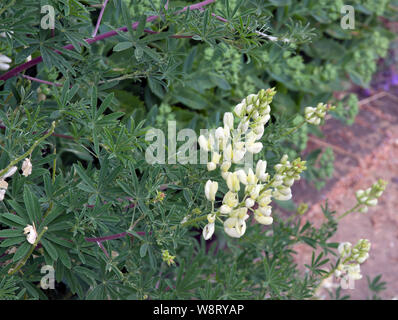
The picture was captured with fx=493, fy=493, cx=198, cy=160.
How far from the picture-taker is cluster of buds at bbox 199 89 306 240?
0.94 m

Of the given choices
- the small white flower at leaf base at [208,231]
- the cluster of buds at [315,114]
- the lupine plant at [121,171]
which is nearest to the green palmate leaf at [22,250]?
the lupine plant at [121,171]

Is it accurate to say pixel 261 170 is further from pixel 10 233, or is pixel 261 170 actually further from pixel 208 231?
pixel 10 233

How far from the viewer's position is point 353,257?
1395 millimetres

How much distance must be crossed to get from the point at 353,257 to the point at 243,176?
623 mm

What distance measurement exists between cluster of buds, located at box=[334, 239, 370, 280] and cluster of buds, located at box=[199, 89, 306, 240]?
1.54 ft

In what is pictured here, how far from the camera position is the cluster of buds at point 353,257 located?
1363 millimetres

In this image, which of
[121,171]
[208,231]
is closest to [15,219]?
[121,171]

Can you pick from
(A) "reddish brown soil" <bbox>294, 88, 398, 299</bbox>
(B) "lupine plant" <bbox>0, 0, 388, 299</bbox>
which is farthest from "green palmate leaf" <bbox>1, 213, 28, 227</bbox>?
(A) "reddish brown soil" <bbox>294, 88, 398, 299</bbox>

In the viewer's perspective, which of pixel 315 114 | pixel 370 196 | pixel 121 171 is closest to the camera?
→ pixel 121 171

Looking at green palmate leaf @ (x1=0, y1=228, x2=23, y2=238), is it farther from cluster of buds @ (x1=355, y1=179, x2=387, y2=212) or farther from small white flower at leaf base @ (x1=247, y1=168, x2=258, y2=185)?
cluster of buds @ (x1=355, y1=179, x2=387, y2=212)

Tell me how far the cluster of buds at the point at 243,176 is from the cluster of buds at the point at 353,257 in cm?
47

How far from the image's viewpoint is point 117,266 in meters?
1.20
